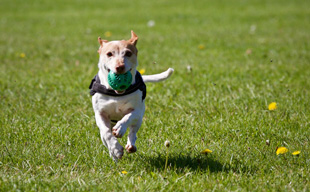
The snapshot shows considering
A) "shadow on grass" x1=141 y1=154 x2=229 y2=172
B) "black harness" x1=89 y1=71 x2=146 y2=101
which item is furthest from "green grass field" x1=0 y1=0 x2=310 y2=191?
"black harness" x1=89 y1=71 x2=146 y2=101

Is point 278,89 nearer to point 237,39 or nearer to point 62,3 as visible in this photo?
point 237,39

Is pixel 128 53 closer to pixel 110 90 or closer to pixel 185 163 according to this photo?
pixel 110 90

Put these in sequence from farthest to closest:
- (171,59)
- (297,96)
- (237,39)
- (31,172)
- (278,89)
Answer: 1. (237,39)
2. (171,59)
3. (278,89)
4. (297,96)
5. (31,172)

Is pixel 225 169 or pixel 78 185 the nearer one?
pixel 78 185

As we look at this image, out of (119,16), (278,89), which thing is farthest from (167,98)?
(119,16)

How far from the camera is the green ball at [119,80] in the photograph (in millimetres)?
2973

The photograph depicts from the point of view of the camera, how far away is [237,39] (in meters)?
9.88

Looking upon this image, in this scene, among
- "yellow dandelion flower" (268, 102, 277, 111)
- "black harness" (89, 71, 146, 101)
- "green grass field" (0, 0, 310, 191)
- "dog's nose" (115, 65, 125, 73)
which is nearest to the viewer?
"dog's nose" (115, 65, 125, 73)

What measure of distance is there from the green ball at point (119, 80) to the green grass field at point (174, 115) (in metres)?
0.65

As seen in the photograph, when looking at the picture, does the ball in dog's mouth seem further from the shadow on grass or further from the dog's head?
the shadow on grass

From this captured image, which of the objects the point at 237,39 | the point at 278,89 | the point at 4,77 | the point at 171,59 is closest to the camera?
the point at 278,89

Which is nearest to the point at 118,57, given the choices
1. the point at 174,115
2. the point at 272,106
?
the point at 174,115

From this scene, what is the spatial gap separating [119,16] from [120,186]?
1261 cm

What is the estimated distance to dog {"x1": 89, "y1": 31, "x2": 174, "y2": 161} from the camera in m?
3.06
